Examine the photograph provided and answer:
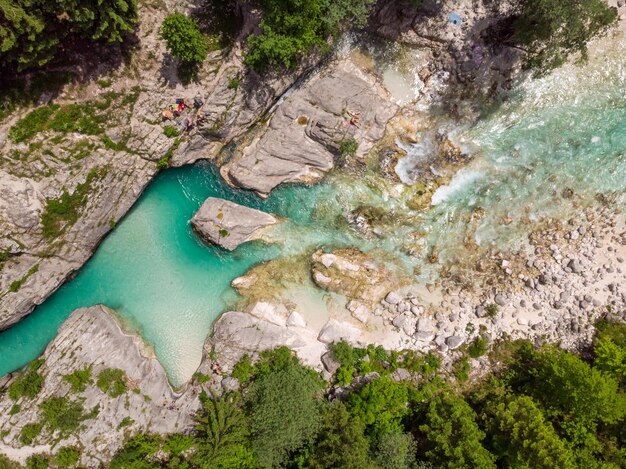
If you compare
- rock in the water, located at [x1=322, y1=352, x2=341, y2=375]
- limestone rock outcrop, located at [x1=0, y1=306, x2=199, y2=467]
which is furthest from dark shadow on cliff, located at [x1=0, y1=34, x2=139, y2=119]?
rock in the water, located at [x1=322, y1=352, x2=341, y2=375]

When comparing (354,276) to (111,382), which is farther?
(354,276)

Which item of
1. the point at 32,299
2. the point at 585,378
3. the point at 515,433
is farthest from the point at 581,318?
the point at 32,299

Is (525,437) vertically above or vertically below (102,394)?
above

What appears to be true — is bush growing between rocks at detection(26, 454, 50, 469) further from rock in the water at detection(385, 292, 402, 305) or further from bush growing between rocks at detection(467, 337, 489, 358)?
bush growing between rocks at detection(467, 337, 489, 358)

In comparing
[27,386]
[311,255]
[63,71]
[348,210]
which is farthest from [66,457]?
[348,210]

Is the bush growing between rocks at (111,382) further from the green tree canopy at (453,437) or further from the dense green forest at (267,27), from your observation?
the green tree canopy at (453,437)

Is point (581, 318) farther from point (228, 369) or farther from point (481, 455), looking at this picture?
point (228, 369)

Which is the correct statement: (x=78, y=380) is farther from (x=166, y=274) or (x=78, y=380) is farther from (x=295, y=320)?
(x=295, y=320)
